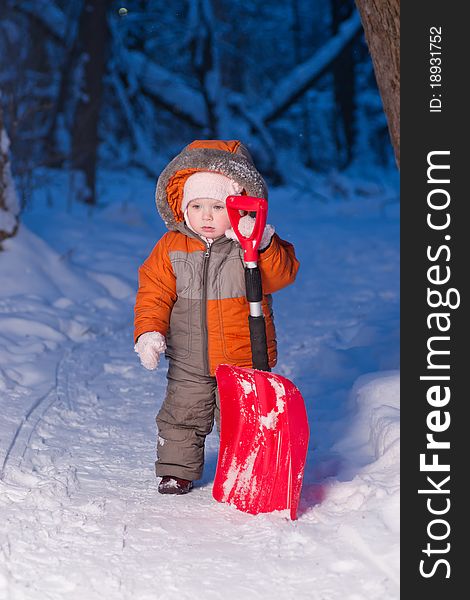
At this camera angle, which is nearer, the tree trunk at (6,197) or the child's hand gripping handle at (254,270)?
the child's hand gripping handle at (254,270)

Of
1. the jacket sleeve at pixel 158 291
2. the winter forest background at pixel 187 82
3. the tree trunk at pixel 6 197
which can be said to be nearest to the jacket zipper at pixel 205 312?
the jacket sleeve at pixel 158 291

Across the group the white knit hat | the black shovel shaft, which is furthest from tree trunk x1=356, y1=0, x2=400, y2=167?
the black shovel shaft

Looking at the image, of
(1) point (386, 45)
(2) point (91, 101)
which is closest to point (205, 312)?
(1) point (386, 45)

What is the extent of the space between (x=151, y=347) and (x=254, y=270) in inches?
17.4

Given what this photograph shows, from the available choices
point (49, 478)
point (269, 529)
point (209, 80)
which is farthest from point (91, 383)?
point (209, 80)

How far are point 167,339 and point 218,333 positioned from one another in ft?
0.72

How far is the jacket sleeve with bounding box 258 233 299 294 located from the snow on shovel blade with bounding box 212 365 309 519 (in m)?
0.33

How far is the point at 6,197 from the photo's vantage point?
7145 millimetres

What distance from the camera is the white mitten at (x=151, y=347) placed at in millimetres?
3111

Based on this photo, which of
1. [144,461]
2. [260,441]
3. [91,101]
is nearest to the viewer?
[260,441]

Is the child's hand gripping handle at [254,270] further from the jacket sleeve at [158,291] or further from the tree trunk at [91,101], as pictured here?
the tree trunk at [91,101]

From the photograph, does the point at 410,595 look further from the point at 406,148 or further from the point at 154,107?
the point at 154,107

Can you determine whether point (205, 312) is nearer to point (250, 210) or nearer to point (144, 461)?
point (250, 210)

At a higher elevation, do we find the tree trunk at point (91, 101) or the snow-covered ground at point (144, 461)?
the tree trunk at point (91, 101)
